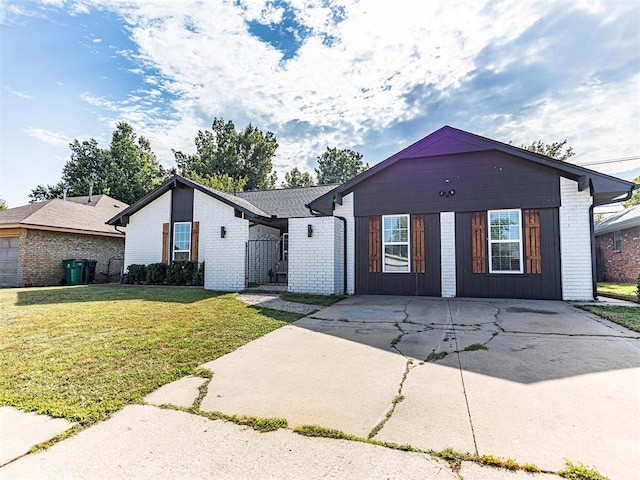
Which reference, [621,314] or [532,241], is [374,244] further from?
[621,314]

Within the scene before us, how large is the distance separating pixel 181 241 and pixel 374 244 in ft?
27.2

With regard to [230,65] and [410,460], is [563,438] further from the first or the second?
[230,65]

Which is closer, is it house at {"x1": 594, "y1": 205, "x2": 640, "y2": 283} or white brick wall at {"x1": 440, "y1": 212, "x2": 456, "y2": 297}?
white brick wall at {"x1": 440, "y1": 212, "x2": 456, "y2": 297}

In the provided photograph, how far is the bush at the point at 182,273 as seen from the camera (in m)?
12.9

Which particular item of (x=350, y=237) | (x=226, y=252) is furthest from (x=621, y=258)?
(x=226, y=252)

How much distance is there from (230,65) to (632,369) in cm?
1177

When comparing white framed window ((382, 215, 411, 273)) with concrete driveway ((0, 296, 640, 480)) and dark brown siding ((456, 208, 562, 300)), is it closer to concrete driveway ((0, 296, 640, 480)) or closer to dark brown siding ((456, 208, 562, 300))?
dark brown siding ((456, 208, 562, 300))

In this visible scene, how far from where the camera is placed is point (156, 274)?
43.8 feet

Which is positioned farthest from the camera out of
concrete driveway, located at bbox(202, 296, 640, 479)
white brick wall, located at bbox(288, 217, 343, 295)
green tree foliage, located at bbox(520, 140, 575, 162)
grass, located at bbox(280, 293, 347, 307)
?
green tree foliage, located at bbox(520, 140, 575, 162)

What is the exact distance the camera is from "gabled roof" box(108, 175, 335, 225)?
1265 cm

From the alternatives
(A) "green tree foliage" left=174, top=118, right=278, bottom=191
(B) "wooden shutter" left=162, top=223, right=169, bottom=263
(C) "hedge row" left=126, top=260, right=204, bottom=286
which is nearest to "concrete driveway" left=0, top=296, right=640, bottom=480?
(C) "hedge row" left=126, top=260, right=204, bottom=286

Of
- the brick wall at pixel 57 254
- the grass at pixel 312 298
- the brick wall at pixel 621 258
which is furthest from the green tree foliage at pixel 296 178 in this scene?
the grass at pixel 312 298

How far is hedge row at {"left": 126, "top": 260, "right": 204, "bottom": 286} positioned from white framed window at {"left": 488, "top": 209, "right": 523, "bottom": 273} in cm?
1018

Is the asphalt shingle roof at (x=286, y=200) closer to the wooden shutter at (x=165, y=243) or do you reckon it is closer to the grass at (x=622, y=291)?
the wooden shutter at (x=165, y=243)
